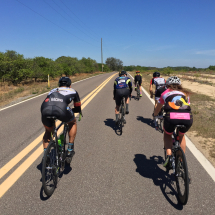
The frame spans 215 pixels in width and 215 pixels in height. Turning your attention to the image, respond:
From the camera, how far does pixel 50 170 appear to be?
273 centimetres

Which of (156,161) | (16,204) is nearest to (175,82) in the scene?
(156,161)

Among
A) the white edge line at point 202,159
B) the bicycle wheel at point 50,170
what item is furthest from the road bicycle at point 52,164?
the white edge line at point 202,159

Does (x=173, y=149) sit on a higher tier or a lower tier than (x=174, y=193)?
higher

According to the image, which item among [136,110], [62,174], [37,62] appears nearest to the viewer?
[62,174]

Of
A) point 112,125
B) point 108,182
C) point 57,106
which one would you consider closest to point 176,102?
point 108,182

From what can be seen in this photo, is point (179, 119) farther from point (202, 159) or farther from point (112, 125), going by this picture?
point (112, 125)

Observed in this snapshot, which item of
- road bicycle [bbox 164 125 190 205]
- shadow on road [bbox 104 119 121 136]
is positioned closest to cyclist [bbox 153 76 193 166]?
road bicycle [bbox 164 125 190 205]

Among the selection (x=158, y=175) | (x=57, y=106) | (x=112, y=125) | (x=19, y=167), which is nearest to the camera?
(x=57, y=106)

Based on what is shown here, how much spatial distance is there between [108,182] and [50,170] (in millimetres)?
1024

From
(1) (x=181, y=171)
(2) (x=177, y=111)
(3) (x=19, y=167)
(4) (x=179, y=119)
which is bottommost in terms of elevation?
(3) (x=19, y=167)

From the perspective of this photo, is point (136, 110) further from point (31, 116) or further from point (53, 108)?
point (53, 108)

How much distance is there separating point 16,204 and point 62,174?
0.90 meters

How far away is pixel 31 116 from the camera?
7.38 m

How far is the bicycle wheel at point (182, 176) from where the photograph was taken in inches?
93.3
